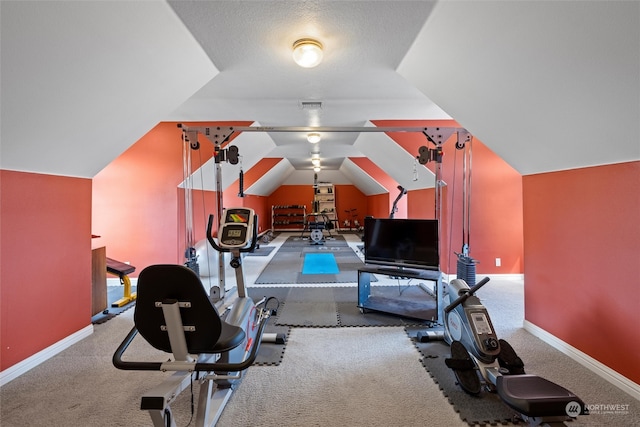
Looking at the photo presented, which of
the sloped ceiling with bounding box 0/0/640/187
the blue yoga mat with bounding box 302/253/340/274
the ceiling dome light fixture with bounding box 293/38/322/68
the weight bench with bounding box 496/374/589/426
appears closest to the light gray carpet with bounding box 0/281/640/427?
the weight bench with bounding box 496/374/589/426

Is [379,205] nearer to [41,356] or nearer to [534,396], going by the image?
[534,396]

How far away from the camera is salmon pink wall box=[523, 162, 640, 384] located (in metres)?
1.93

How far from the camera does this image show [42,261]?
95.7 inches

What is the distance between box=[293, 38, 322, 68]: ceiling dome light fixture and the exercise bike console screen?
1322 mm

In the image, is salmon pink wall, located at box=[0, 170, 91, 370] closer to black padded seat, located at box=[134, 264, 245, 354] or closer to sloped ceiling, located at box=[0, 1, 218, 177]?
sloped ceiling, located at box=[0, 1, 218, 177]

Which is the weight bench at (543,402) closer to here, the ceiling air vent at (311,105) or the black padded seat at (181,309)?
the black padded seat at (181,309)

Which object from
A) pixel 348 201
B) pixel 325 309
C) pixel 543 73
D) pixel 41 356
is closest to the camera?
pixel 543 73

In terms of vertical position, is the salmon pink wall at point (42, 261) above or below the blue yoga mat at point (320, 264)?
above

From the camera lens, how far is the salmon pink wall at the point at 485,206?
4.52 m

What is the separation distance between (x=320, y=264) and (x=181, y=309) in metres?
4.68

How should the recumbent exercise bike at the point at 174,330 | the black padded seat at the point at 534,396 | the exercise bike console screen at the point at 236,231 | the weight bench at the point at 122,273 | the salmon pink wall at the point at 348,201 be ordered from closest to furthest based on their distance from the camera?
the recumbent exercise bike at the point at 174,330
the black padded seat at the point at 534,396
the exercise bike console screen at the point at 236,231
the weight bench at the point at 122,273
the salmon pink wall at the point at 348,201

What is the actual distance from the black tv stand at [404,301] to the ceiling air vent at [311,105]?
2.18 m

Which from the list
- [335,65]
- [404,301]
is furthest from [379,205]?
[335,65]

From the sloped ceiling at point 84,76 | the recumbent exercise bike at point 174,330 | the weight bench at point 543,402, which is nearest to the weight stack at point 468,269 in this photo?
the weight bench at point 543,402
